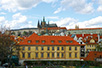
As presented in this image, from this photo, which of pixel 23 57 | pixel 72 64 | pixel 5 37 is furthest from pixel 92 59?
pixel 5 37

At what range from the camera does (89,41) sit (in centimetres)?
6575

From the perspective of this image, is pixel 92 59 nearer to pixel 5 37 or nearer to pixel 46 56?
pixel 46 56

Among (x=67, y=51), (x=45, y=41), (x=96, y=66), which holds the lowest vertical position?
(x=96, y=66)

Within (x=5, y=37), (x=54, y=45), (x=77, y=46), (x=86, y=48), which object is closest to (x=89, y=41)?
(x=86, y=48)

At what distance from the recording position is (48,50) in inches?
1793

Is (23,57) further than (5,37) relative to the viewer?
Yes

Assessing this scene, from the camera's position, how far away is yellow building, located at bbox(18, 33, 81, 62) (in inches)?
1770

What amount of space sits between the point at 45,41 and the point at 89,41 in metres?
26.7

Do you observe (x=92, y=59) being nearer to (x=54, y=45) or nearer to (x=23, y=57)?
(x=54, y=45)

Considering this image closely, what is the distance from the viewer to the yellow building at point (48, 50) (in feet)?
148

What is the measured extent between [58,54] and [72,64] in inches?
249

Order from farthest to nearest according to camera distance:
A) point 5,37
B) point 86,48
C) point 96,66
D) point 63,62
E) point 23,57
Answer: point 86,48 → point 23,57 → point 63,62 → point 96,66 → point 5,37

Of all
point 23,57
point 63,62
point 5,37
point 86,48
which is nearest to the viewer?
point 5,37

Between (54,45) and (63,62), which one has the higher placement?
(54,45)
